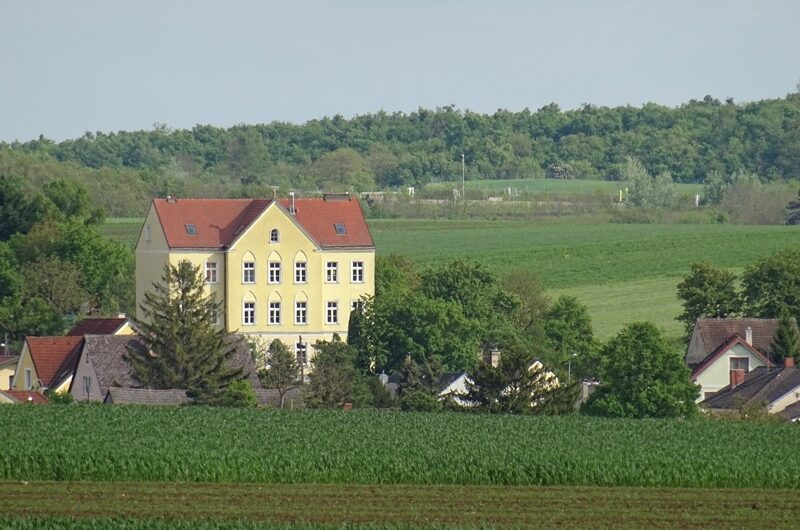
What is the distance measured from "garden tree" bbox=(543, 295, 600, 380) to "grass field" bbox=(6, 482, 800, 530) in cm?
4042

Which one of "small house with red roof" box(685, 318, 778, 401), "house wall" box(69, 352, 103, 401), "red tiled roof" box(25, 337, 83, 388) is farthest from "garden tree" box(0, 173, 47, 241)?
"house wall" box(69, 352, 103, 401)

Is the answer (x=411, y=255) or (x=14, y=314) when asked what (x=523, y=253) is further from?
(x=14, y=314)

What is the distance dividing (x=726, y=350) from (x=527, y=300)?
16.2 meters

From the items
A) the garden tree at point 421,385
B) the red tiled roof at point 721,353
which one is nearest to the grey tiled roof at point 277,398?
the garden tree at point 421,385

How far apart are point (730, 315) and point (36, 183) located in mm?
65038

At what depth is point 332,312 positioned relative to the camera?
301 feet

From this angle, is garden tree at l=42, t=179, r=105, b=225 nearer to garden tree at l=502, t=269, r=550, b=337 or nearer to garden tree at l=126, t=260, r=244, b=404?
garden tree at l=502, t=269, r=550, b=337

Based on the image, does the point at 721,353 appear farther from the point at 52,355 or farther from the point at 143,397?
the point at 143,397

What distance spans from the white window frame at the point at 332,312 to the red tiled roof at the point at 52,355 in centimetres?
1298

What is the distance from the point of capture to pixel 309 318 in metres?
91.3

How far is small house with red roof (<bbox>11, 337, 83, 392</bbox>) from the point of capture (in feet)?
259

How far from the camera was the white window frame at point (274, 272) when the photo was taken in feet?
299

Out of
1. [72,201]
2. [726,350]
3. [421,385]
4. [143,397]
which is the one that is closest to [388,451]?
[143,397]

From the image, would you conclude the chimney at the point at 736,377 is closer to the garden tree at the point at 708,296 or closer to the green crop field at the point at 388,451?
the garden tree at the point at 708,296
